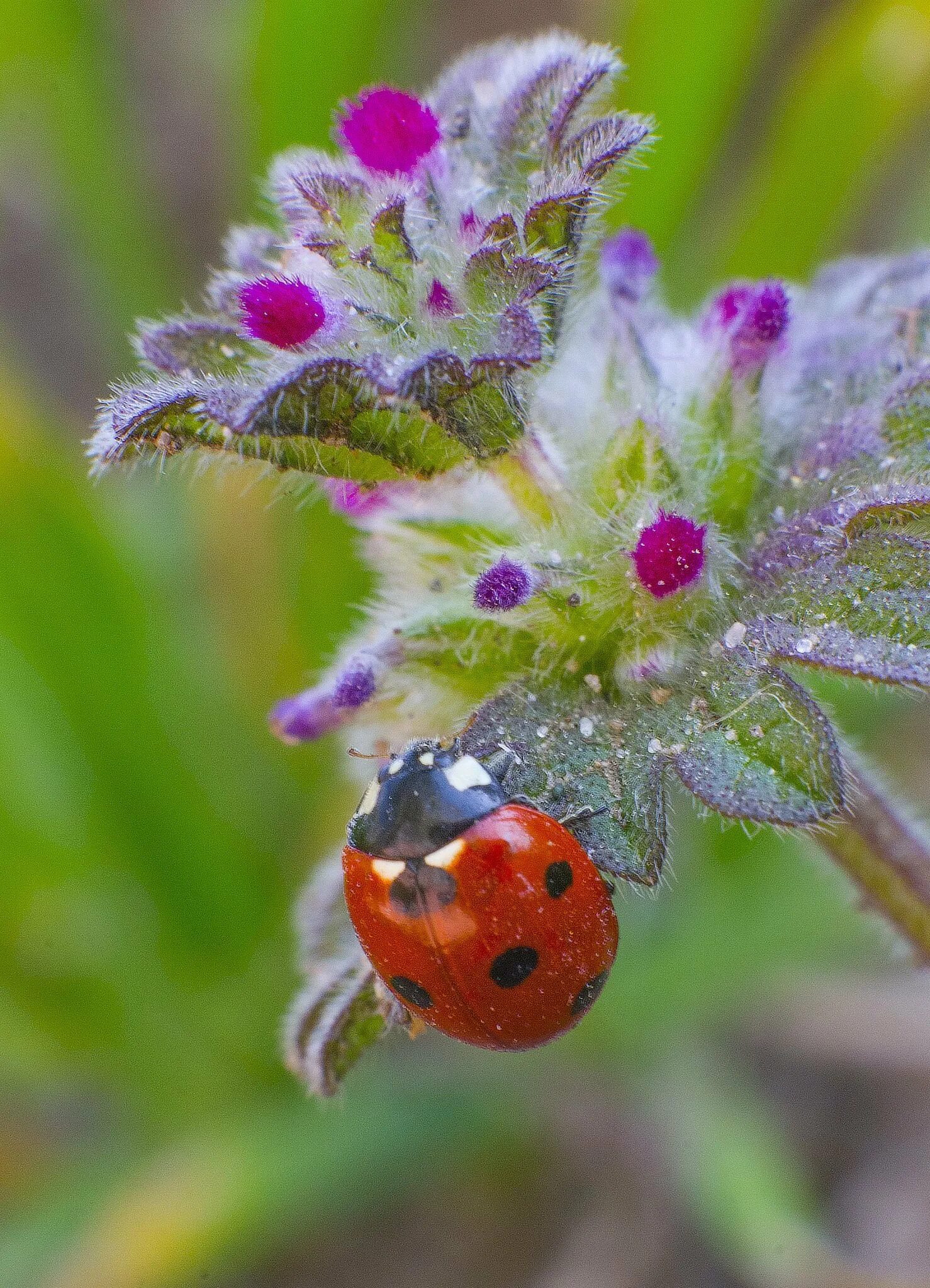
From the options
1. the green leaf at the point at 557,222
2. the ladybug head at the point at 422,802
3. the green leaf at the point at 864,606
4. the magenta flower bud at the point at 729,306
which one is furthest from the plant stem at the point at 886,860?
the green leaf at the point at 557,222

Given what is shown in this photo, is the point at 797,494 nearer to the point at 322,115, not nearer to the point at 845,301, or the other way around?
the point at 845,301

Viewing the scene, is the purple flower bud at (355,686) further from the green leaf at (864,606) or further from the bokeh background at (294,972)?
the bokeh background at (294,972)

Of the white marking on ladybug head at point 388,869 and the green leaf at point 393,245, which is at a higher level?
the green leaf at point 393,245

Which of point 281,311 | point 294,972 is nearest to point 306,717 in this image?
point 281,311

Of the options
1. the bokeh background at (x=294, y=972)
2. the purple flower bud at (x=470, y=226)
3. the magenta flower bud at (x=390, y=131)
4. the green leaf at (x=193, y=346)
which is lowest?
the bokeh background at (x=294, y=972)

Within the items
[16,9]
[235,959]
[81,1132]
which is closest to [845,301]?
[235,959]

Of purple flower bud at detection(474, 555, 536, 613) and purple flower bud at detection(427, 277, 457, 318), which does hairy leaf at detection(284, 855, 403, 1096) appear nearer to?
purple flower bud at detection(474, 555, 536, 613)
